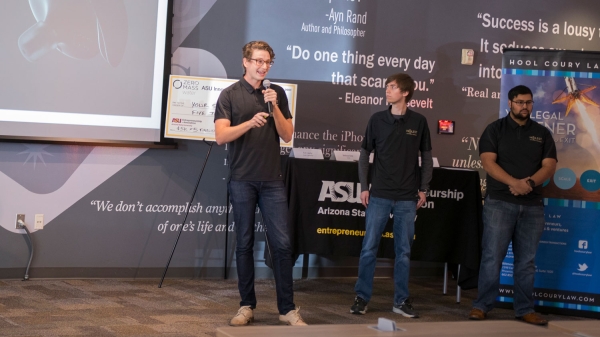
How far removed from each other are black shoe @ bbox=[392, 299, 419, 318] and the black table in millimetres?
638

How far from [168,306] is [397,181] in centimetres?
178

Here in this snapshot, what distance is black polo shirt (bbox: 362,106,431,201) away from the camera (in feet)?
15.4

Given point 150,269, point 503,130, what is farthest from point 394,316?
point 150,269

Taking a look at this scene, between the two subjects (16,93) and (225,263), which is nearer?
(16,93)

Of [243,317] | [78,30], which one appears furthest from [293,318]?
[78,30]

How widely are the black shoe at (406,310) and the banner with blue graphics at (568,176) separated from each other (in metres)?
1.04

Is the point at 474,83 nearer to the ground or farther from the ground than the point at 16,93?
farther from the ground

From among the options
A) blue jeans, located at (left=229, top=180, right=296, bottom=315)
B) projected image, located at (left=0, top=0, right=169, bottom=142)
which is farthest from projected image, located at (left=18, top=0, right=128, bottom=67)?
blue jeans, located at (left=229, top=180, right=296, bottom=315)

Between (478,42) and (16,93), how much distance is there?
13.8 ft

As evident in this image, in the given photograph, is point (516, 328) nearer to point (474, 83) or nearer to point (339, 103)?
point (339, 103)

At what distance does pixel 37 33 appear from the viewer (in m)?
5.39

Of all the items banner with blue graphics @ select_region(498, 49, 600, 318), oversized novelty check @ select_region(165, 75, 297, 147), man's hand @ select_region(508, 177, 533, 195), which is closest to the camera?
man's hand @ select_region(508, 177, 533, 195)

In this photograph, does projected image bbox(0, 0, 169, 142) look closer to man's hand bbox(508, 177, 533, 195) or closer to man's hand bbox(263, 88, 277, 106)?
man's hand bbox(263, 88, 277, 106)

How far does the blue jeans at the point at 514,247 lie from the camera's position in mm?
4742
